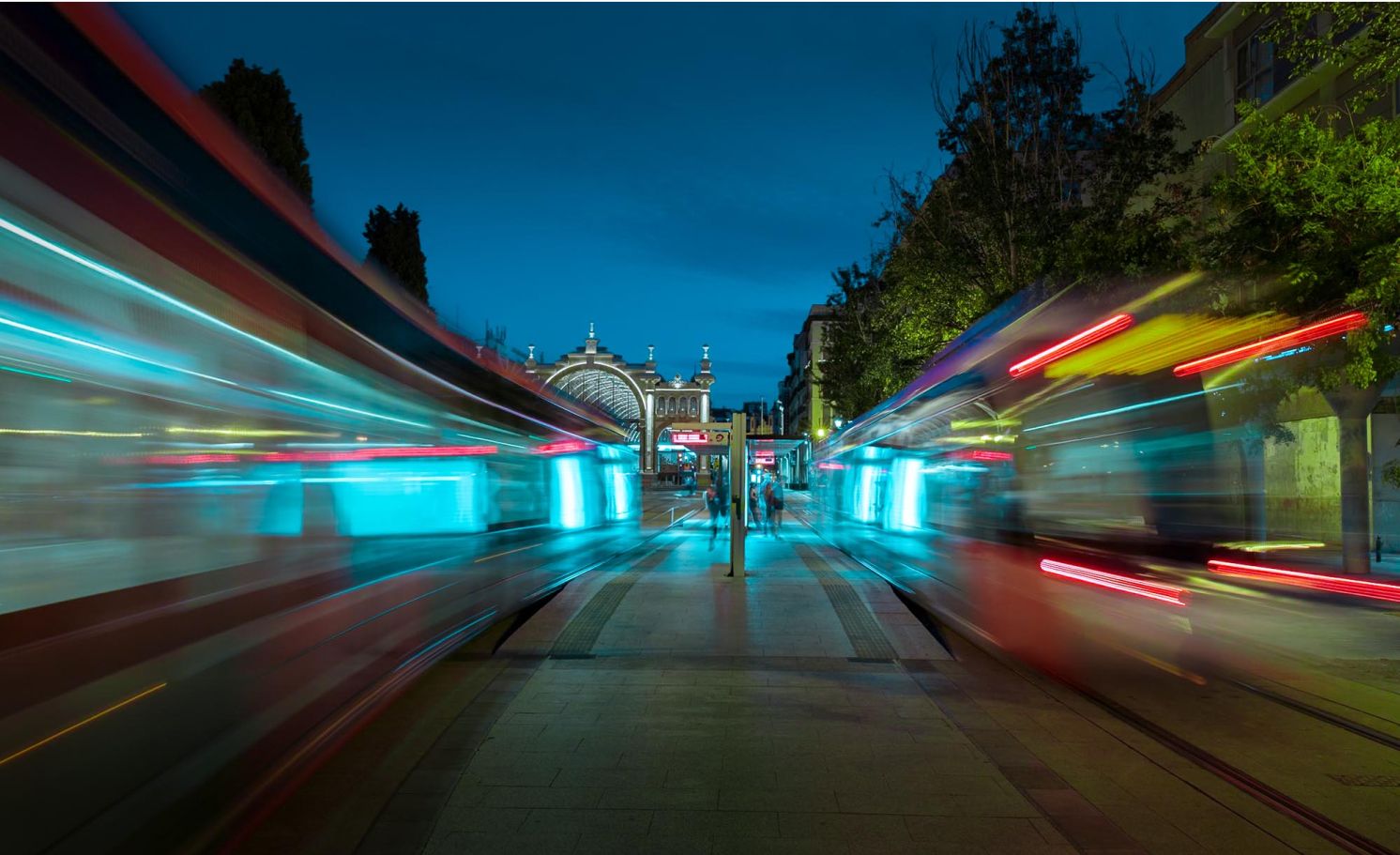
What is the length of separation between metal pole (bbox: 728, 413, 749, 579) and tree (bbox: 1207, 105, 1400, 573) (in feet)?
20.8

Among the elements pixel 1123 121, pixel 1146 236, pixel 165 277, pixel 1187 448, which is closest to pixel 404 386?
pixel 165 277

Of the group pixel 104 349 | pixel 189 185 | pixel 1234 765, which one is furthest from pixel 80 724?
pixel 1234 765

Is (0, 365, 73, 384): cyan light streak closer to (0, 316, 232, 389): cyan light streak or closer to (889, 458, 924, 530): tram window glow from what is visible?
(0, 316, 232, 389): cyan light streak

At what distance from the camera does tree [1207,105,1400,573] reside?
10500mm

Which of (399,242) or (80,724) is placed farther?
(399,242)

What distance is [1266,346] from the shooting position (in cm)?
743

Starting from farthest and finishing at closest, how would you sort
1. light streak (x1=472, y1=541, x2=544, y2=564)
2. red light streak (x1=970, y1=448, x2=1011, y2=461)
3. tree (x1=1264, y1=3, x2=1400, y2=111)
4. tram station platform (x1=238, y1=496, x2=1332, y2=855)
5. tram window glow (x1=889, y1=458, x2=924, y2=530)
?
1. tram window glow (x1=889, y1=458, x2=924, y2=530)
2. tree (x1=1264, y1=3, x2=1400, y2=111)
3. light streak (x1=472, y1=541, x2=544, y2=564)
4. red light streak (x1=970, y1=448, x2=1011, y2=461)
5. tram station platform (x1=238, y1=496, x2=1332, y2=855)

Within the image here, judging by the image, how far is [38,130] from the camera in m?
3.44

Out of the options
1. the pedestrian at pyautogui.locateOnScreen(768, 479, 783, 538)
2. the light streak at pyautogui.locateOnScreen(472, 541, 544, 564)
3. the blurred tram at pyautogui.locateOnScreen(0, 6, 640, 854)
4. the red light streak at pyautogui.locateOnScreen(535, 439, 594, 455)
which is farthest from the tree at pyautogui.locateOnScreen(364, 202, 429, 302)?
the blurred tram at pyautogui.locateOnScreen(0, 6, 640, 854)

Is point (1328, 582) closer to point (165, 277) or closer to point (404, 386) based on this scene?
point (404, 386)

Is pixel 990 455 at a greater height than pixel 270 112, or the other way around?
pixel 270 112

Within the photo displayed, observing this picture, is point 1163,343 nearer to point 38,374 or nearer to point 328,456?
point 328,456

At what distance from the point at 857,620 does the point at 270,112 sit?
25.3m

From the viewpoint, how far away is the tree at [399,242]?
37719 mm
